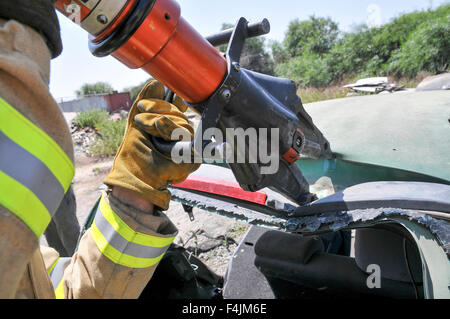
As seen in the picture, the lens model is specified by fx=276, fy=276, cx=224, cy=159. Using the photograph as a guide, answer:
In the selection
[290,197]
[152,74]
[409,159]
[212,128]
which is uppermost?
[152,74]

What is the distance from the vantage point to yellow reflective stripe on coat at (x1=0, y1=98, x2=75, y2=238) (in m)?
Result: 0.42

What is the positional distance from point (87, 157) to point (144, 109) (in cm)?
900

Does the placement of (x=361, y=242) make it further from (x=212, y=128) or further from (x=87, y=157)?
(x=87, y=157)

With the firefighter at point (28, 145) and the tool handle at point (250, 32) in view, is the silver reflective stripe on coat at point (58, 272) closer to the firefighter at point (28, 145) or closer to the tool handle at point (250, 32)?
the firefighter at point (28, 145)

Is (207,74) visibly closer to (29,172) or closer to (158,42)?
(158,42)

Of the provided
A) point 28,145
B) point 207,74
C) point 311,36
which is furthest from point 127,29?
point 311,36

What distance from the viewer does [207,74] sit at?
0.91 metres

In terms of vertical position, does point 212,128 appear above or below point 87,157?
above

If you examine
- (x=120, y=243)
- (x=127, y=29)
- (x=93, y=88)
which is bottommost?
(x=93, y=88)

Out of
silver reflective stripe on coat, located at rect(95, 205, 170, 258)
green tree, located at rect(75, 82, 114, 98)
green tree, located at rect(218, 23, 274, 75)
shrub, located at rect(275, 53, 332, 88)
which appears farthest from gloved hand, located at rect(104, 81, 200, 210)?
green tree, located at rect(75, 82, 114, 98)

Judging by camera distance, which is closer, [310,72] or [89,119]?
[89,119]

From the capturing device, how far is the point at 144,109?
109cm

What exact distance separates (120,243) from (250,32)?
3.00ft
